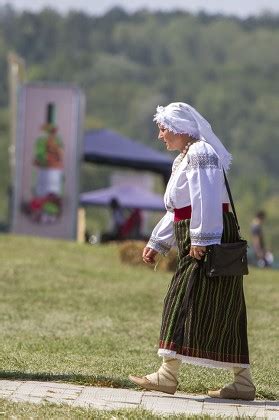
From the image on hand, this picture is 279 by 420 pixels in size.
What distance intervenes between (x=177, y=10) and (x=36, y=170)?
6357 inches

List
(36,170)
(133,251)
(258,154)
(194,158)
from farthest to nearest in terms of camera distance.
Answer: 1. (258,154)
2. (36,170)
3. (133,251)
4. (194,158)

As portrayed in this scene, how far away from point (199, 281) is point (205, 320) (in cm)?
20

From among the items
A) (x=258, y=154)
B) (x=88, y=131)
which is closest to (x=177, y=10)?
(x=258, y=154)

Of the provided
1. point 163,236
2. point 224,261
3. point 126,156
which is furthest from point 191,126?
point 126,156

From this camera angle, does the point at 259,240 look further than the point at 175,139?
Yes

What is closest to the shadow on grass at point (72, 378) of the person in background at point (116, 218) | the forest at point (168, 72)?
the person in background at point (116, 218)

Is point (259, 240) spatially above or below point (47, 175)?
below

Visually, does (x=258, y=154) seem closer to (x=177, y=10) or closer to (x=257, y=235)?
(x=177, y=10)

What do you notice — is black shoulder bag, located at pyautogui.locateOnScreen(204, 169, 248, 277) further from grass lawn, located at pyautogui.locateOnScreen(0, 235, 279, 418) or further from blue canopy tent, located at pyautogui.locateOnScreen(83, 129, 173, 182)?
blue canopy tent, located at pyautogui.locateOnScreen(83, 129, 173, 182)

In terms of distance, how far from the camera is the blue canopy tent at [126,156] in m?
28.0

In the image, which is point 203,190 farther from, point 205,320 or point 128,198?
point 128,198

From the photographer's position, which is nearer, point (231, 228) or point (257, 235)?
point (231, 228)

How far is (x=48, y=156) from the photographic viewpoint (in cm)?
2539

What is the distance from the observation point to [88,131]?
29594 millimetres
